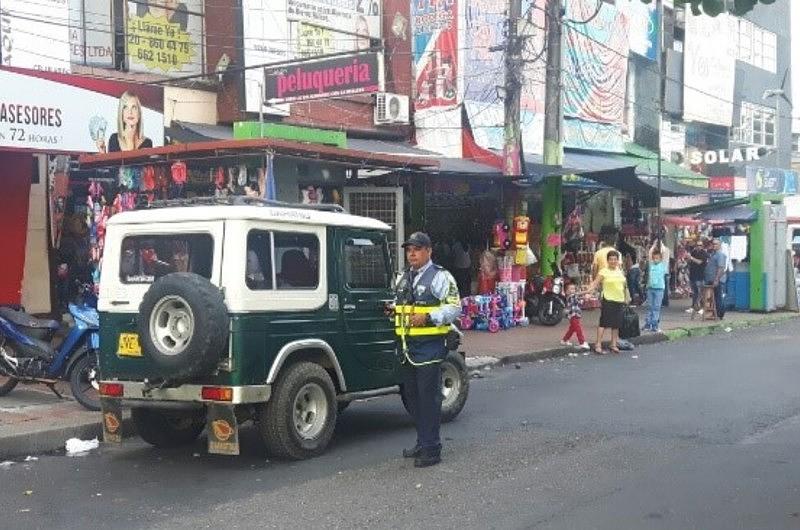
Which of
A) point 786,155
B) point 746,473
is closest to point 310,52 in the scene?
point 746,473

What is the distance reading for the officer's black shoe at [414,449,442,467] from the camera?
24.9 ft

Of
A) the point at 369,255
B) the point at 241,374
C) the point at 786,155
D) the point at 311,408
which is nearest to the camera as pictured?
the point at 241,374

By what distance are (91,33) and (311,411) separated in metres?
9.92

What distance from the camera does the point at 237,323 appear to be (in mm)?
7324

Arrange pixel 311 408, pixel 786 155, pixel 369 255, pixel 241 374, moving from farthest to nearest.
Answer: pixel 786 155, pixel 369 255, pixel 311 408, pixel 241 374

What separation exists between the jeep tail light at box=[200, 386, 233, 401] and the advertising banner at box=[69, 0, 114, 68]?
9.55m

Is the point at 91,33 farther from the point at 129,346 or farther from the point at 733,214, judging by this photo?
the point at 733,214

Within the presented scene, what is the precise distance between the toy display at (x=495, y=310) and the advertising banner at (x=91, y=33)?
7.56 meters

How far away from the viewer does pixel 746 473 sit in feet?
24.0

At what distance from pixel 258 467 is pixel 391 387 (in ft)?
5.46

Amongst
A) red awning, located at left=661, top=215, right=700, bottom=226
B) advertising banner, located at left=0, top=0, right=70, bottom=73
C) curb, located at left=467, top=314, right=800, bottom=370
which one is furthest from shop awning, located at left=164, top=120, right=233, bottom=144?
red awning, located at left=661, top=215, right=700, bottom=226

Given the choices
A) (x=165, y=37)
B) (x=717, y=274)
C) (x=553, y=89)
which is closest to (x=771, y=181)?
(x=717, y=274)

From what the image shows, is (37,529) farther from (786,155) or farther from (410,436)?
(786,155)

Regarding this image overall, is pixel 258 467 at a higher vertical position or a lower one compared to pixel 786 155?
lower
